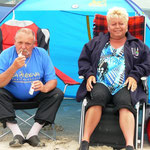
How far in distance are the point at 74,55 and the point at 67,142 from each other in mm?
1526

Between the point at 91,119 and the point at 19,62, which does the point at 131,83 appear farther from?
the point at 19,62

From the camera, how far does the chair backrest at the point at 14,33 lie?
427 cm

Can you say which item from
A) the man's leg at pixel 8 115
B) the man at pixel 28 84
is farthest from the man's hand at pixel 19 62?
the man's leg at pixel 8 115

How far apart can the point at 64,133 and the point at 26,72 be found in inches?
30.2

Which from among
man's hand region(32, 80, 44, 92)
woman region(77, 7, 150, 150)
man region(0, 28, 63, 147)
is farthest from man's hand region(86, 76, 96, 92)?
man's hand region(32, 80, 44, 92)

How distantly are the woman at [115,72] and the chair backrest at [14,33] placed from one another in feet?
2.05

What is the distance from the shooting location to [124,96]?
137 inches

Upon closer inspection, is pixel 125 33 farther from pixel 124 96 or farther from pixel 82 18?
pixel 82 18

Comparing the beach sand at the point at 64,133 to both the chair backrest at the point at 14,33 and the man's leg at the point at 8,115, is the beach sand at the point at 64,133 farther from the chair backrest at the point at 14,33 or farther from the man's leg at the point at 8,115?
the chair backrest at the point at 14,33

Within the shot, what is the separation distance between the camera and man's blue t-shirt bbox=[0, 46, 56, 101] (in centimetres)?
372

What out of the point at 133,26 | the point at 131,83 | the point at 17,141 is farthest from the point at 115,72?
the point at 17,141

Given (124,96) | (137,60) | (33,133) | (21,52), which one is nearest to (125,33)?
(137,60)

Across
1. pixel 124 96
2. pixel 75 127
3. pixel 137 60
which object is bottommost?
pixel 75 127

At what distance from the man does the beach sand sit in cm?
14
